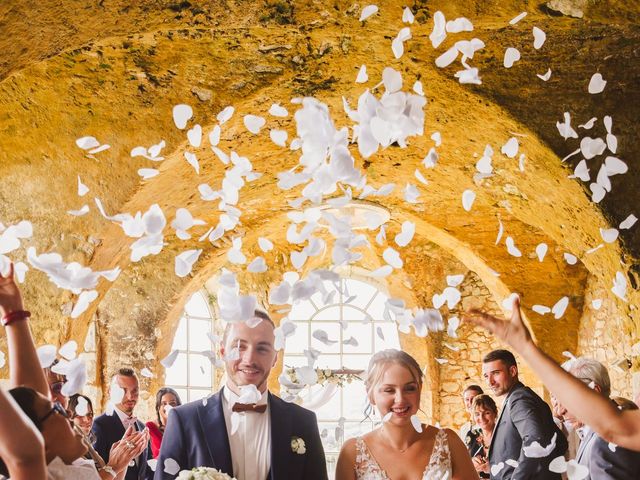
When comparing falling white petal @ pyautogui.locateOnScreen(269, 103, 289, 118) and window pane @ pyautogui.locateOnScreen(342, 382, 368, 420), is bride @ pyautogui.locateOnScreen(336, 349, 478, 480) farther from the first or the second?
window pane @ pyautogui.locateOnScreen(342, 382, 368, 420)

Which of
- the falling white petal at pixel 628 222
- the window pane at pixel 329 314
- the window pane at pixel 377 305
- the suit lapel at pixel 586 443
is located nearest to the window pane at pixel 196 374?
the window pane at pixel 329 314

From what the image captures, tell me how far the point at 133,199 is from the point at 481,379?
693cm

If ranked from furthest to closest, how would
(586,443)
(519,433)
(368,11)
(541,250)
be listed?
(541,250) → (519,433) → (368,11) → (586,443)

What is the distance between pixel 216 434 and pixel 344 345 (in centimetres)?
1022

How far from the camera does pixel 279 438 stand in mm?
2949

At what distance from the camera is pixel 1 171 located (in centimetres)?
522

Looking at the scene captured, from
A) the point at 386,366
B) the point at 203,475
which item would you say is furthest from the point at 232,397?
the point at 386,366

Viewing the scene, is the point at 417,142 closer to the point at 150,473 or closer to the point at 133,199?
the point at 133,199

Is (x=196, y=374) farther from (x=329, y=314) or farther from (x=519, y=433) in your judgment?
(x=519, y=433)

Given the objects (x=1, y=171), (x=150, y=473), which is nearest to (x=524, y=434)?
(x=150, y=473)

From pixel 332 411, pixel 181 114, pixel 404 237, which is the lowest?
pixel 332 411

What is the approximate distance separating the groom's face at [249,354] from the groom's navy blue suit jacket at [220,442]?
14 cm

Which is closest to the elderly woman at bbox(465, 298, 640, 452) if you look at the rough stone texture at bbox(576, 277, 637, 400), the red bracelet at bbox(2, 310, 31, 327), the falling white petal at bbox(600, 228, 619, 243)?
the red bracelet at bbox(2, 310, 31, 327)

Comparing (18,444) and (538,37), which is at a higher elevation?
(538,37)
